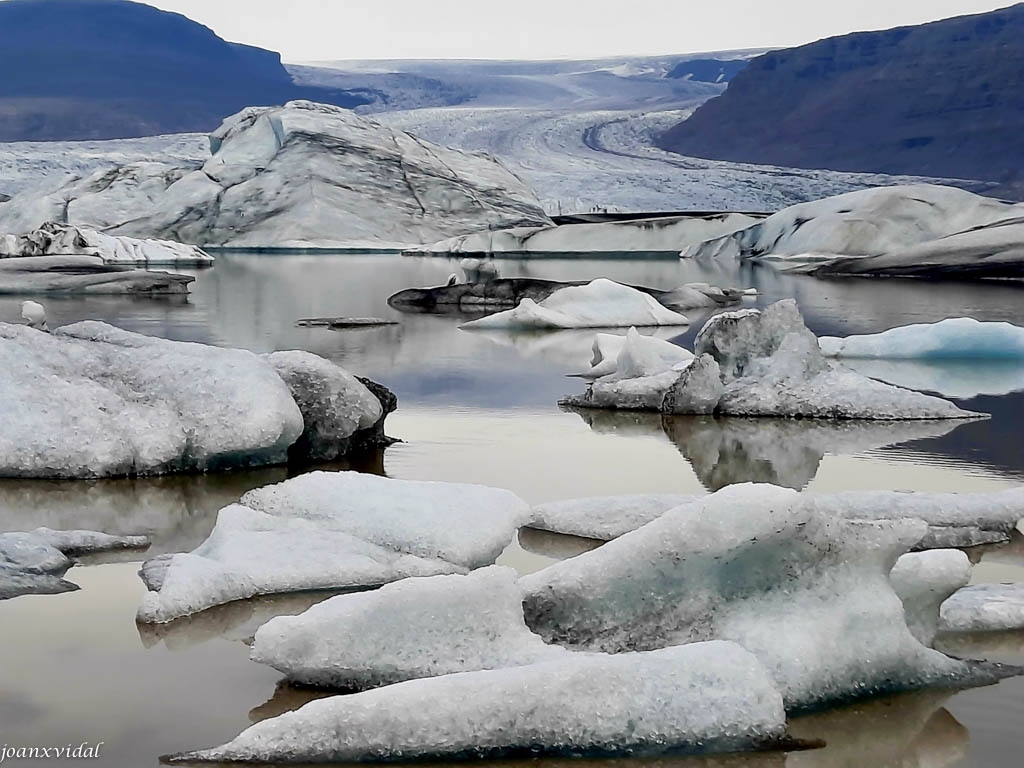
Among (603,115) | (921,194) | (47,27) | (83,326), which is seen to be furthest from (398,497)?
(47,27)

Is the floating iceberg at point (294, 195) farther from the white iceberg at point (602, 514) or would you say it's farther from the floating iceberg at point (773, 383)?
the white iceberg at point (602, 514)

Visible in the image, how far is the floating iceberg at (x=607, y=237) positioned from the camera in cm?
2144

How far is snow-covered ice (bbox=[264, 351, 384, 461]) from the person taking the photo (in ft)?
13.2

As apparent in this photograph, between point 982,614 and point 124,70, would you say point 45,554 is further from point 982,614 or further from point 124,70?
point 124,70

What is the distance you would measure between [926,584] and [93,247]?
1519 centimetres

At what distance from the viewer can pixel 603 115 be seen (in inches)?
1363

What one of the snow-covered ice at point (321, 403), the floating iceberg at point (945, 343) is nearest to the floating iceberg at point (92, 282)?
the floating iceberg at point (945, 343)

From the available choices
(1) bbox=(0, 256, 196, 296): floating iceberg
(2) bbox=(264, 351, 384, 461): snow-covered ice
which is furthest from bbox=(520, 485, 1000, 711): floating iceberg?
(1) bbox=(0, 256, 196, 296): floating iceberg

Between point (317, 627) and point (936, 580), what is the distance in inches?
39.7

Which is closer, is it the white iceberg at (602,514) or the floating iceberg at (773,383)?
the white iceberg at (602,514)

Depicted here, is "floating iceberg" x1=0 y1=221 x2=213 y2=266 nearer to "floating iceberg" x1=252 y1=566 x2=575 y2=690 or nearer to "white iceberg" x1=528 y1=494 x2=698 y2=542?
"white iceberg" x1=528 y1=494 x2=698 y2=542

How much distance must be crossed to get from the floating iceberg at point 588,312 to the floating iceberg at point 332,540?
18.7 feet

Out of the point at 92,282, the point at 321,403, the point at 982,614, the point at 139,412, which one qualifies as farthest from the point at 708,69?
the point at 982,614

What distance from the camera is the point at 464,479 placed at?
12.6 feet
